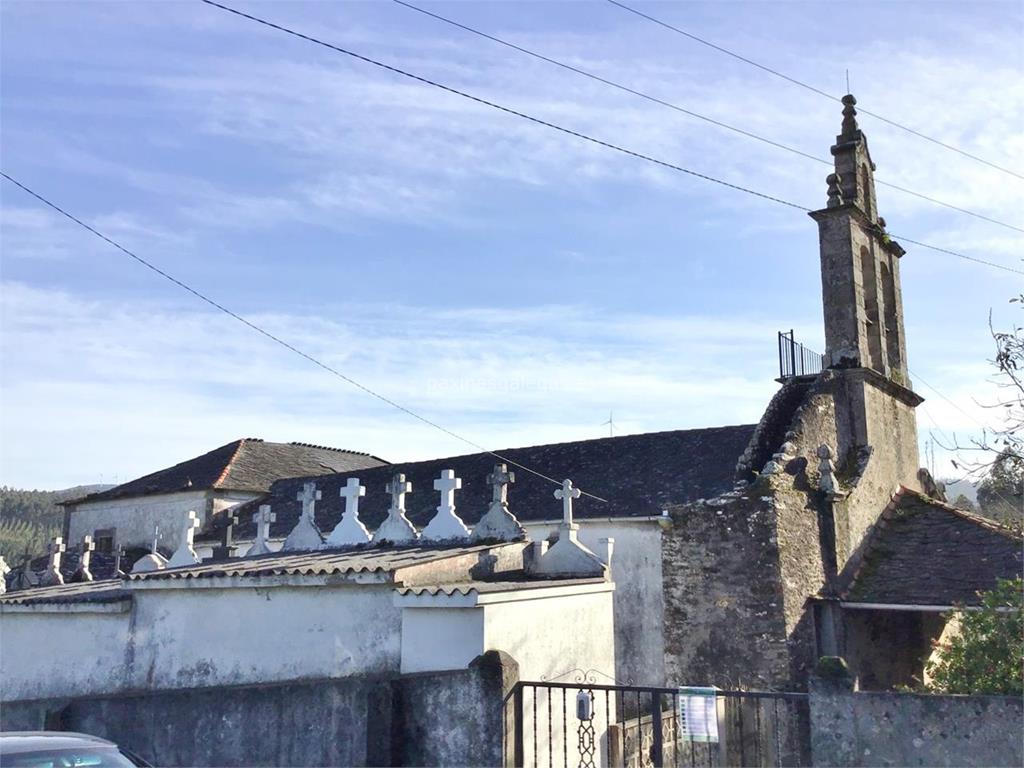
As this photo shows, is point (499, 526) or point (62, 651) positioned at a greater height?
point (499, 526)

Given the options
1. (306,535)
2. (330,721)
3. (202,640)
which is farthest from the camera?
(306,535)

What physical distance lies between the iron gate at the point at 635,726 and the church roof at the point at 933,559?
293 centimetres

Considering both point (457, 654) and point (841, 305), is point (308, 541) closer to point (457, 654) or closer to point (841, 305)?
point (457, 654)

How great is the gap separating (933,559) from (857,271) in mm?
6363

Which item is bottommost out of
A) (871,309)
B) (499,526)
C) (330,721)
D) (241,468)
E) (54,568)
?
(330,721)

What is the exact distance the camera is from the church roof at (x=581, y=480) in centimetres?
1842

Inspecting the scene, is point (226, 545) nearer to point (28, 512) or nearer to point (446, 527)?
point (446, 527)

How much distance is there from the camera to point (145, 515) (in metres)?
26.7

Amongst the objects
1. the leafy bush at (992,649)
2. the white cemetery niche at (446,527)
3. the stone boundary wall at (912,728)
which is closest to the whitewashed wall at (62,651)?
the white cemetery niche at (446,527)

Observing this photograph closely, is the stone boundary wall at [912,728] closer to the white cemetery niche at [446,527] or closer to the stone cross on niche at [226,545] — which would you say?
the white cemetery niche at [446,527]

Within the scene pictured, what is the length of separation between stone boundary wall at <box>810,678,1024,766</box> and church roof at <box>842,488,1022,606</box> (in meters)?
8.22

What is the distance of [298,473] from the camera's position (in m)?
29.0

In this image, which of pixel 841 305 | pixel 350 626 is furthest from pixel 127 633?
pixel 841 305

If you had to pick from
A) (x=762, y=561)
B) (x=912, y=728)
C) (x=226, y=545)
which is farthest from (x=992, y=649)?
(x=226, y=545)
